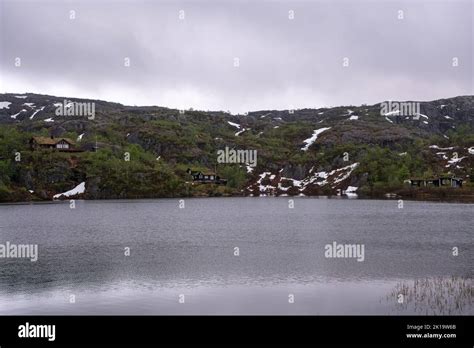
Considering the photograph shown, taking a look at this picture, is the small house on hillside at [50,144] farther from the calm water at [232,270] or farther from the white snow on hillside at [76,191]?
the calm water at [232,270]

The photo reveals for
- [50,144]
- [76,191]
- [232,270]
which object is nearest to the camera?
[232,270]

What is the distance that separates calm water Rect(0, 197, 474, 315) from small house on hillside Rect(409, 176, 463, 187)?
10650 cm

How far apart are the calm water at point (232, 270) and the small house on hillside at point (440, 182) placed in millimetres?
106496

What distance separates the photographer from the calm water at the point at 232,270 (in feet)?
94.9

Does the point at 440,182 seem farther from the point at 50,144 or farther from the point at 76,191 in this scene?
the point at 50,144

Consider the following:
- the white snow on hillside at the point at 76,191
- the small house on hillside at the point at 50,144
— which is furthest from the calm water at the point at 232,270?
the small house on hillside at the point at 50,144

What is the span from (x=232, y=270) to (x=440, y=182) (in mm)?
153409

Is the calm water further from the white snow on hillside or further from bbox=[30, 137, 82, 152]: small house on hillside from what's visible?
bbox=[30, 137, 82, 152]: small house on hillside

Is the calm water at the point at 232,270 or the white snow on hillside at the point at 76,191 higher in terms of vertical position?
the white snow on hillside at the point at 76,191

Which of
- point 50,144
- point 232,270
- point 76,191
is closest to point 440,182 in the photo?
point 76,191

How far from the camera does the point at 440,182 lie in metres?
172
